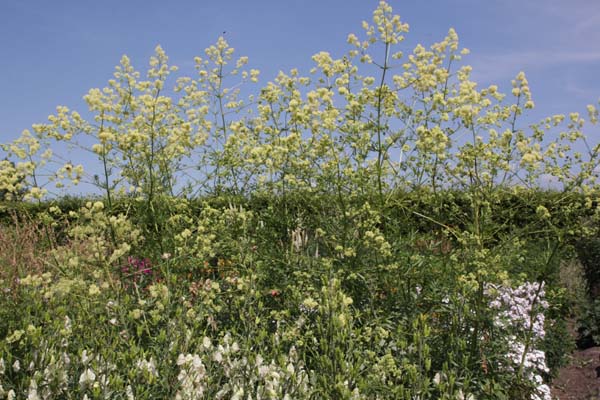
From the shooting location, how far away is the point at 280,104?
18.9ft

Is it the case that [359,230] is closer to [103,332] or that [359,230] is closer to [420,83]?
[420,83]

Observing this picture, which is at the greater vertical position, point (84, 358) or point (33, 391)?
point (84, 358)

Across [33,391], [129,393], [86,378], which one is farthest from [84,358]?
[129,393]

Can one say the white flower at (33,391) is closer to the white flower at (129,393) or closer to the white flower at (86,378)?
the white flower at (86,378)

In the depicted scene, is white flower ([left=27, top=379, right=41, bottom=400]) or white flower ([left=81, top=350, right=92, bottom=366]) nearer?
white flower ([left=27, top=379, right=41, bottom=400])

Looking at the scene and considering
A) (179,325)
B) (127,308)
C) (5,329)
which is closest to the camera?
(179,325)

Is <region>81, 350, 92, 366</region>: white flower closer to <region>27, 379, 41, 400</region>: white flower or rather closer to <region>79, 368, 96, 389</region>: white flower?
<region>79, 368, 96, 389</region>: white flower

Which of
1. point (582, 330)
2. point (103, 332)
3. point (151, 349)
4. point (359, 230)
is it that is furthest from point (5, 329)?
point (582, 330)

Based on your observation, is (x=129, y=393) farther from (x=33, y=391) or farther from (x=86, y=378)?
(x=33, y=391)

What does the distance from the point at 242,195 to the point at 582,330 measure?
4.95 meters

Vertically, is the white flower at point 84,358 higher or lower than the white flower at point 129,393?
higher

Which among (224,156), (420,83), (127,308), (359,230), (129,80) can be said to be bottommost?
(127,308)

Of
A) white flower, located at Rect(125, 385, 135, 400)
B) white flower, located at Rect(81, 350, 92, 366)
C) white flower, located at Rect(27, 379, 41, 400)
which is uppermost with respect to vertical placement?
white flower, located at Rect(81, 350, 92, 366)

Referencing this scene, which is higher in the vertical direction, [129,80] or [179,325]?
[129,80]
